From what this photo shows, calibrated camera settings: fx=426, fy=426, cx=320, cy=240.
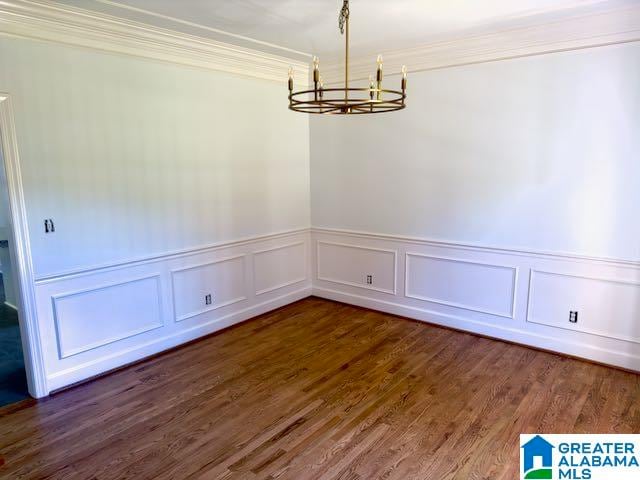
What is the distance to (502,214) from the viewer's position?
12.5ft

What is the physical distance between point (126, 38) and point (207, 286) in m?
2.22

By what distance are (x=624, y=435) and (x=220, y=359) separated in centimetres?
293

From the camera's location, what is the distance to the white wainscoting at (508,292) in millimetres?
3389

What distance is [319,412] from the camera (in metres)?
2.89

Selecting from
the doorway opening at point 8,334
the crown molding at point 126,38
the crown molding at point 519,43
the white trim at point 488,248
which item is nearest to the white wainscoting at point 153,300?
the doorway opening at point 8,334

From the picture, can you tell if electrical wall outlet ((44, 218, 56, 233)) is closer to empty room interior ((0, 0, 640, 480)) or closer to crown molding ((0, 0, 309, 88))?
empty room interior ((0, 0, 640, 480))

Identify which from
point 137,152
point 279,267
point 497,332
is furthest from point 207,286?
point 497,332

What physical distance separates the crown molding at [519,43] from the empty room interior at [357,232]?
0.05 feet

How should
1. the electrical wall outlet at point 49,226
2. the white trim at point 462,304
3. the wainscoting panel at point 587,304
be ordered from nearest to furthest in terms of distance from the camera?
the electrical wall outlet at point 49,226 < the wainscoting panel at point 587,304 < the white trim at point 462,304

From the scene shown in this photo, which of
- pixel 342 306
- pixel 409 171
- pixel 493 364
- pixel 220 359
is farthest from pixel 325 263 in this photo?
pixel 493 364

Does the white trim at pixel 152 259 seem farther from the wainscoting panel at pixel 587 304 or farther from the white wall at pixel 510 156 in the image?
the wainscoting panel at pixel 587 304

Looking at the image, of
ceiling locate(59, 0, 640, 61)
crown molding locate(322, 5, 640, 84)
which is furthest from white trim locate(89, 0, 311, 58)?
crown molding locate(322, 5, 640, 84)

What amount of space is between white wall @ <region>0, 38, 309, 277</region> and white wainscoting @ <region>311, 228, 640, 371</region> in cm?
130

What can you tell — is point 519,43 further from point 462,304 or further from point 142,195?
point 142,195
